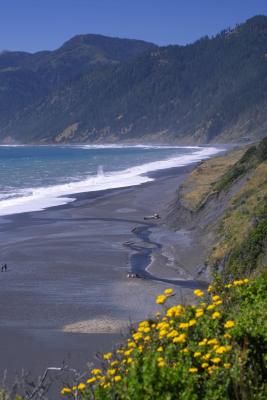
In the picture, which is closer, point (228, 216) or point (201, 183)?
point (228, 216)

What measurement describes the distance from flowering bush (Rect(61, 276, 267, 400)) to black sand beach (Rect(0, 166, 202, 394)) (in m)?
1.25

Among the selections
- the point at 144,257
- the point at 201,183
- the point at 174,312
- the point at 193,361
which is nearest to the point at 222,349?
the point at 193,361

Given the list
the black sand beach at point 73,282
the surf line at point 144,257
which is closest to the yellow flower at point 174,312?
the black sand beach at point 73,282

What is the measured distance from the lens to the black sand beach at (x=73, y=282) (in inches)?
469

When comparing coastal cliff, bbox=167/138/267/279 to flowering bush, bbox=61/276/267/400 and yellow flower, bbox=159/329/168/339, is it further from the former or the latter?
yellow flower, bbox=159/329/168/339

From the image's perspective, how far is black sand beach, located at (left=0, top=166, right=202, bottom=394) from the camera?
469 inches

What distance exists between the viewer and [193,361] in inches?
209

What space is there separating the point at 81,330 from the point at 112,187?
33087mm

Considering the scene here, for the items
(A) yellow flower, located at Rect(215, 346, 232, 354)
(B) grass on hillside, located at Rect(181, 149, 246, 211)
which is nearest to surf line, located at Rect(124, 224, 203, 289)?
(B) grass on hillside, located at Rect(181, 149, 246, 211)

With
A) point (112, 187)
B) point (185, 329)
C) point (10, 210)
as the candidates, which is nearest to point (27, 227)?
point (10, 210)

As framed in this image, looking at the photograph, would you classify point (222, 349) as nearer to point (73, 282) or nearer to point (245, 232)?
point (245, 232)

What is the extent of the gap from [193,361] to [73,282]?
11816 millimetres

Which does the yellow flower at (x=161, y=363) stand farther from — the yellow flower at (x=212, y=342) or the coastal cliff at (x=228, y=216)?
the coastal cliff at (x=228, y=216)

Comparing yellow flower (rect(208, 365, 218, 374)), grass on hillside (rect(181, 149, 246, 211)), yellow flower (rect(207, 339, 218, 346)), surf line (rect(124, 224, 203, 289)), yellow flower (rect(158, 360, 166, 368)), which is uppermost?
yellow flower (rect(207, 339, 218, 346))
